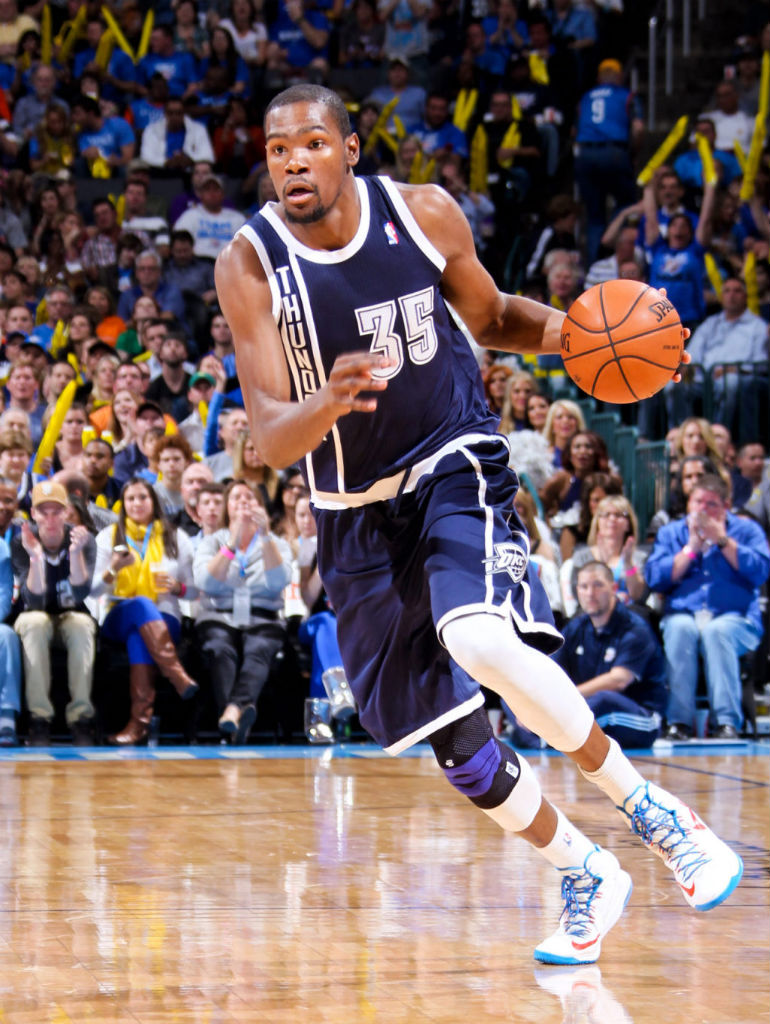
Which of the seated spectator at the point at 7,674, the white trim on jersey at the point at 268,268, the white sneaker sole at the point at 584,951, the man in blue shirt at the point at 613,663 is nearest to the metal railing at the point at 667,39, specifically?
the man in blue shirt at the point at 613,663

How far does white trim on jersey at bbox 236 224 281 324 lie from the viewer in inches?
140

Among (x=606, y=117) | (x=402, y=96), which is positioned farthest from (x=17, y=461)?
(x=606, y=117)

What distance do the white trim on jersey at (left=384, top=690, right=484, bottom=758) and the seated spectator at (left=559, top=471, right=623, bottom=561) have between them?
5.14 m

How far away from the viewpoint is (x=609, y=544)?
28.0 feet

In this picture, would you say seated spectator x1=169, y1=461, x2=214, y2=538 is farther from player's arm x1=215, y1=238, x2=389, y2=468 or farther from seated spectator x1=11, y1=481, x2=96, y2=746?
player's arm x1=215, y1=238, x2=389, y2=468

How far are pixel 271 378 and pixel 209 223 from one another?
9595mm

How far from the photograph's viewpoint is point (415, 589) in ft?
12.0

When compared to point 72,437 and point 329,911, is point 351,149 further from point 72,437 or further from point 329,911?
point 72,437

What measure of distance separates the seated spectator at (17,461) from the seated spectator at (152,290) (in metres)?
3.21

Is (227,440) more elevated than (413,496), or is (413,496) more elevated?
(413,496)

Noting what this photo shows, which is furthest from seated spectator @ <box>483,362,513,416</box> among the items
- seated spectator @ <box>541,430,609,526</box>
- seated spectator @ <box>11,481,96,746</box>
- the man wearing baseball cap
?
the man wearing baseball cap

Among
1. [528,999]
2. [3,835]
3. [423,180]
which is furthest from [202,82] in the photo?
[528,999]

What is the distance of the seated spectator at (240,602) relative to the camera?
8078 mm

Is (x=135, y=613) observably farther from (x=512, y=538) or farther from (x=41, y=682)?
(x=512, y=538)
